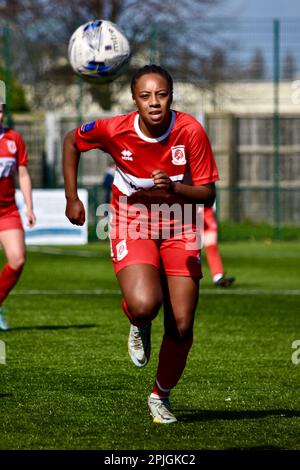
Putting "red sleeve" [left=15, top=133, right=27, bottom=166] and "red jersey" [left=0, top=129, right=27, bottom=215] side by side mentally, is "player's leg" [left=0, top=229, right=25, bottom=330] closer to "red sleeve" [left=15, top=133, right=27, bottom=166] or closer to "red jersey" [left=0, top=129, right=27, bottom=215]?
"red jersey" [left=0, top=129, right=27, bottom=215]

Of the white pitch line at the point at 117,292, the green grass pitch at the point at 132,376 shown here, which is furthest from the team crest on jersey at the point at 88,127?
the white pitch line at the point at 117,292

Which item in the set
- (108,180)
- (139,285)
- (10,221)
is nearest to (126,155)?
(139,285)

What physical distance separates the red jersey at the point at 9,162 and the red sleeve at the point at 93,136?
13.0 ft

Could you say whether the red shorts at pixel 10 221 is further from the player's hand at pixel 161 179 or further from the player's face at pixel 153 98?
the player's hand at pixel 161 179

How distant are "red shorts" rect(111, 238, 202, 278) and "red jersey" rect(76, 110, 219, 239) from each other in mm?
246

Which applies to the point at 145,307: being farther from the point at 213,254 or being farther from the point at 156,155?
the point at 213,254

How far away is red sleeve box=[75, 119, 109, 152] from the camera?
23.6 ft

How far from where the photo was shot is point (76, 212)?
6980 mm

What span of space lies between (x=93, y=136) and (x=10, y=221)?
4010 mm

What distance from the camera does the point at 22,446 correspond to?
6234mm

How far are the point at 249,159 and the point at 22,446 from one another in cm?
2356

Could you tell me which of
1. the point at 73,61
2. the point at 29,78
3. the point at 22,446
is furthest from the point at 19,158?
the point at 29,78

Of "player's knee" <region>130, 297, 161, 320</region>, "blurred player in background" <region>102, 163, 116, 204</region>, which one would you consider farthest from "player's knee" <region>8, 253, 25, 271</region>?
"blurred player in background" <region>102, 163, 116, 204</region>
